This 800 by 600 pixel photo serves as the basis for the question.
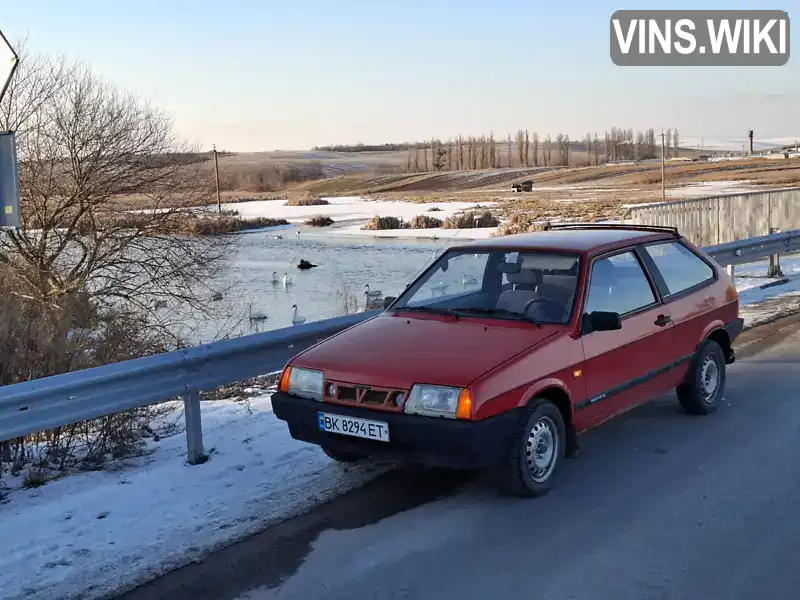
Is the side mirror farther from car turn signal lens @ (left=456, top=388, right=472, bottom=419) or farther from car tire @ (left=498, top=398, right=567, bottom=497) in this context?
car turn signal lens @ (left=456, top=388, right=472, bottom=419)

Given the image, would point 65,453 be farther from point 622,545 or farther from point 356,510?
point 622,545

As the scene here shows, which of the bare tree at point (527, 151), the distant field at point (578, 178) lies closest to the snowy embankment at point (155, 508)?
the distant field at point (578, 178)

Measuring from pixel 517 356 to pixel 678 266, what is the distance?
8.44 feet

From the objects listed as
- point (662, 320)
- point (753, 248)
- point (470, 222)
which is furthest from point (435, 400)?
point (470, 222)

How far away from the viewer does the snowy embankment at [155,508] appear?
435 cm

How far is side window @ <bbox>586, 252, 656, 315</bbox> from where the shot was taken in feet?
19.4

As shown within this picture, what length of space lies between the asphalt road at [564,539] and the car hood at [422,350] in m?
0.84

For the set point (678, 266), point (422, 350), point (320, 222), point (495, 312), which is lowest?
point (320, 222)

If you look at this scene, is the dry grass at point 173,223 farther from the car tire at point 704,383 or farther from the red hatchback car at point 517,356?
the car tire at point 704,383

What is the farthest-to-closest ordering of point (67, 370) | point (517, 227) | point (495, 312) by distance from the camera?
1. point (517, 227)
2. point (67, 370)
3. point (495, 312)

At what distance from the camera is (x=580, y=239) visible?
647 centimetres

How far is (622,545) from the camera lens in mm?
4492

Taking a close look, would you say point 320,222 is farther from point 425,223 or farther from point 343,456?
point 343,456

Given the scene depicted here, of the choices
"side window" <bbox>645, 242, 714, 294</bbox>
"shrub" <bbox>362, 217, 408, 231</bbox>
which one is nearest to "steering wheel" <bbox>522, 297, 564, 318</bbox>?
"side window" <bbox>645, 242, 714, 294</bbox>
